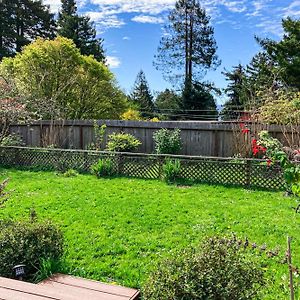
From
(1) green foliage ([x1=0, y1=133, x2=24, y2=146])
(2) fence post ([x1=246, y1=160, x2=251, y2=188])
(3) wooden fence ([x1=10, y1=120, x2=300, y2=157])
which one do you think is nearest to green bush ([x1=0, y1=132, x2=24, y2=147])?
(1) green foliage ([x1=0, y1=133, x2=24, y2=146])

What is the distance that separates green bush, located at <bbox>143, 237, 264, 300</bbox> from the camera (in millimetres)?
2320

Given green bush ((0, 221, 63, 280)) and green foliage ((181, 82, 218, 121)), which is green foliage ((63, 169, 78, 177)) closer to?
green bush ((0, 221, 63, 280))

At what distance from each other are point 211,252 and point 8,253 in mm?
1939

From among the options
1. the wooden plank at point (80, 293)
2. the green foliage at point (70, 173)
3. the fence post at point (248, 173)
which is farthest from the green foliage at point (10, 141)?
the wooden plank at point (80, 293)

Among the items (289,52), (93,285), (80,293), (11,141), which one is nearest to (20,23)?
(11,141)

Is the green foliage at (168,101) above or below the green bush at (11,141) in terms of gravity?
above

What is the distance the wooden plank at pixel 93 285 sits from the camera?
2.85m

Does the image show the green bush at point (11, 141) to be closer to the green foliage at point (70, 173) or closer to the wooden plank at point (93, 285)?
the green foliage at point (70, 173)

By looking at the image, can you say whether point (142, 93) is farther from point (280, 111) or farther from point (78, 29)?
point (280, 111)

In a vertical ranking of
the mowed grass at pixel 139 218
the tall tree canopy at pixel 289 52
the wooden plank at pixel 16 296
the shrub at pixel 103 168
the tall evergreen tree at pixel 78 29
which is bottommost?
the mowed grass at pixel 139 218

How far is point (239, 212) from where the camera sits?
5469mm

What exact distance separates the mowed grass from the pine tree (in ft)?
65.0

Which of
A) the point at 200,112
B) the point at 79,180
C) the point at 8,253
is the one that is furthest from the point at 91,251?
the point at 200,112

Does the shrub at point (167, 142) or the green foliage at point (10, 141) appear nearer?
the shrub at point (167, 142)
